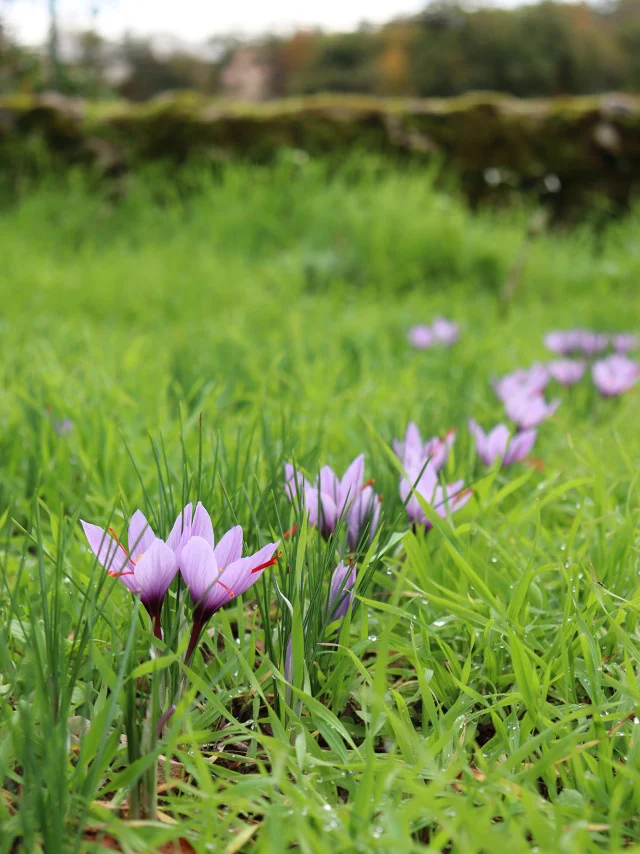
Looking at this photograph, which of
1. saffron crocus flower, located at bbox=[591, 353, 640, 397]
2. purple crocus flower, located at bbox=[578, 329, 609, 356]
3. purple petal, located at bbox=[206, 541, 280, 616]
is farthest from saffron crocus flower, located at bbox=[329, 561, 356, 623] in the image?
purple crocus flower, located at bbox=[578, 329, 609, 356]

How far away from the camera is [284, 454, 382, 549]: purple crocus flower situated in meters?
1.01

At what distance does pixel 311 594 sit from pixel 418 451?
43 cm

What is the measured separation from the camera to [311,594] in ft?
2.81

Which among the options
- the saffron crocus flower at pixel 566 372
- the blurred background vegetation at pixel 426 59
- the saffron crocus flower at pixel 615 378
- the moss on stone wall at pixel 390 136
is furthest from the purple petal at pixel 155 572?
the blurred background vegetation at pixel 426 59

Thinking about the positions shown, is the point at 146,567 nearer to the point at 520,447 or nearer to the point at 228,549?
the point at 228,549

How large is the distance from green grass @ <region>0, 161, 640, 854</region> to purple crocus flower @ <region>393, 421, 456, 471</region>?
5cm

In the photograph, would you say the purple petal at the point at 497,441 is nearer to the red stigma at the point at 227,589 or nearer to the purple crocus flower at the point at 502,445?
the purple crocus flower at the point at 502,445

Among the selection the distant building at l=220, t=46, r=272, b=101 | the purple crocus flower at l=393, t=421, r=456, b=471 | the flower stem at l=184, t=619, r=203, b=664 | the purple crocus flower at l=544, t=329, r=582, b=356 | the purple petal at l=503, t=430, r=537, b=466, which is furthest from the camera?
the distant building at l=220, t=46, r=272, b=101

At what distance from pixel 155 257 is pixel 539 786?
3690mm

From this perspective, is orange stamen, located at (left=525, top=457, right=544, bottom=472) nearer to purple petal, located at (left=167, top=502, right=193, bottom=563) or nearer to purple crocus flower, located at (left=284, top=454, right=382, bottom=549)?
purple crocus flower, located at (left=284, top=454, right=382, bottom=549)

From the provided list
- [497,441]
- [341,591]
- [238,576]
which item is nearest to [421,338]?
[497,441]

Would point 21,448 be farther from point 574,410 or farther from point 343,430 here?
point 574,410

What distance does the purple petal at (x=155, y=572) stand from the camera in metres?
0.75

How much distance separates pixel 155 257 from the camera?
406cm
